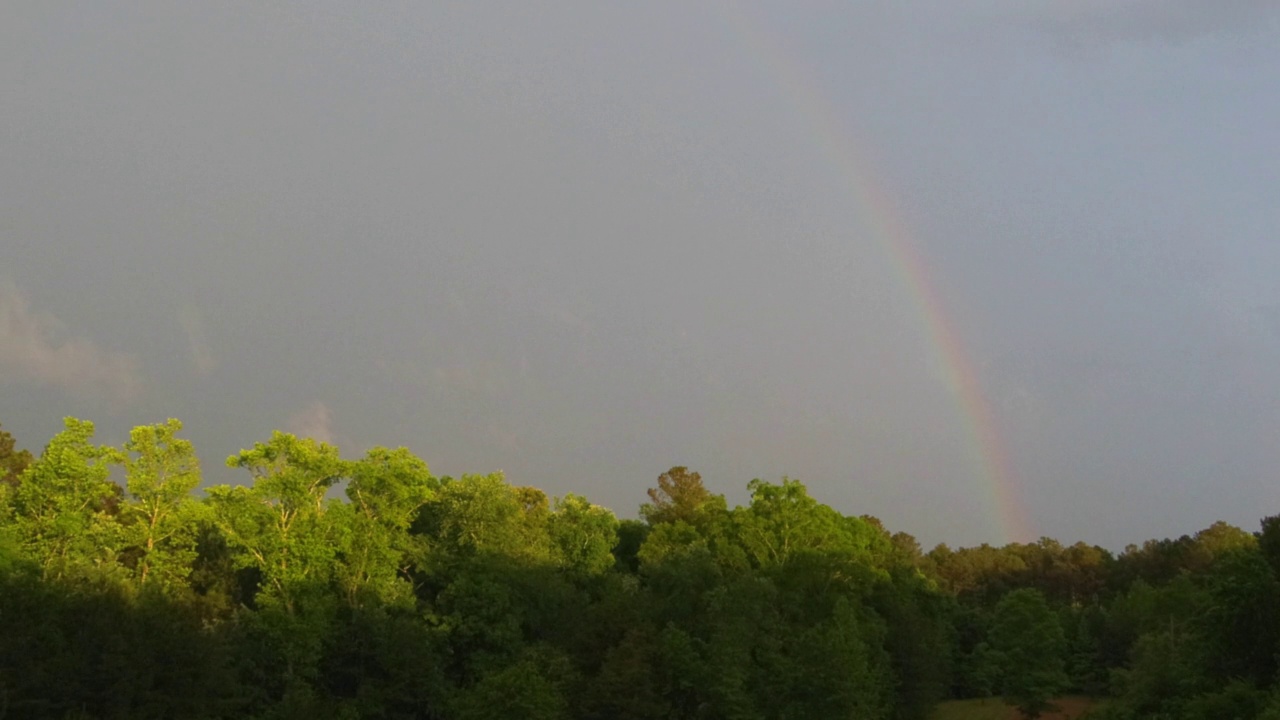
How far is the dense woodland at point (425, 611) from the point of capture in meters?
42.8

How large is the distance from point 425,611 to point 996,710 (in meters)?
44.2

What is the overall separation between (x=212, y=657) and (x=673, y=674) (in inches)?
844

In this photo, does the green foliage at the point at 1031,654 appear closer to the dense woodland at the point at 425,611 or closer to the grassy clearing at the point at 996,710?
the grassy clearing at the point at 996,710

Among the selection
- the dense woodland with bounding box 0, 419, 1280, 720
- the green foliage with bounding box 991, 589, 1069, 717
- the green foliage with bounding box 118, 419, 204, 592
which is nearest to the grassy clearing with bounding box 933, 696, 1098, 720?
the green foliage with bounding box 991, 589, 1069, 717

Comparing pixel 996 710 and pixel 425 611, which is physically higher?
pixel 425 611

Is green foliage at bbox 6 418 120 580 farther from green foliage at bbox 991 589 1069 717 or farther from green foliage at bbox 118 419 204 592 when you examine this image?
green foliage at bbox 991 589 1069 717

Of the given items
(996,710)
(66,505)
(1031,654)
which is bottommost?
(996,710)

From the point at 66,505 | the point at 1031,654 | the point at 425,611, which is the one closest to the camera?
the point at 66,505

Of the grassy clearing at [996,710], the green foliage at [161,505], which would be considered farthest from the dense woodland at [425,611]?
the grassy clearing at [996,710]

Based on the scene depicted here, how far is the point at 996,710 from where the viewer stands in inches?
3292

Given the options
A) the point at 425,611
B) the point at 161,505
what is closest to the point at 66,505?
the point at 161,505

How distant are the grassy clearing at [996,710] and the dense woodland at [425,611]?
9.59m

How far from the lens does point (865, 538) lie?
8044 centimetres

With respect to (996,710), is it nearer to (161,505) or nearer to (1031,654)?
(1031,654)
